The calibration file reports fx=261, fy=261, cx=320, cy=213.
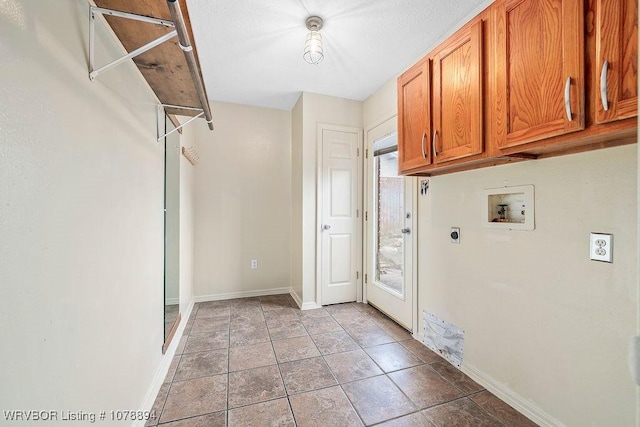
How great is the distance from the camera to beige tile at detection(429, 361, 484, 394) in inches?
67.2

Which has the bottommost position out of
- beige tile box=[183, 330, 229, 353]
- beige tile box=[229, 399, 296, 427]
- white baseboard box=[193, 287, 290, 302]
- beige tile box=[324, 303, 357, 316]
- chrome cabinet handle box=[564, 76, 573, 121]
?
beige tile box=[229, 399, 296, 427]

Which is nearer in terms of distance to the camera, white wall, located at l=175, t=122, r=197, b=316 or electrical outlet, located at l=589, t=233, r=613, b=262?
electrical outlet, located at l=589, t=233, r=613, b=262

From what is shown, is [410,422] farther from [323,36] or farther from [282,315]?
[323,36]

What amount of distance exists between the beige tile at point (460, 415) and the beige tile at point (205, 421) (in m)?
1.14

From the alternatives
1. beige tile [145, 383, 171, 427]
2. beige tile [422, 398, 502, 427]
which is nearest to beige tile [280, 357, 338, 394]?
beige tile [422, 398, 502, 427]

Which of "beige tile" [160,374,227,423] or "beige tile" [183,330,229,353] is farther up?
"beige tile" [183,330,229,353]

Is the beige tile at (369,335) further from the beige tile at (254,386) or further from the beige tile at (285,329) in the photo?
the beige tile at (254,386)

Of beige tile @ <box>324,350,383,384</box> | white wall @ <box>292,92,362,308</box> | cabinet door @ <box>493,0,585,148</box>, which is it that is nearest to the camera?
cabinet door @ <box>493,0,585,148</box>

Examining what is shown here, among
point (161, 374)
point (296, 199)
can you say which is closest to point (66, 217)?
point (161, 374)

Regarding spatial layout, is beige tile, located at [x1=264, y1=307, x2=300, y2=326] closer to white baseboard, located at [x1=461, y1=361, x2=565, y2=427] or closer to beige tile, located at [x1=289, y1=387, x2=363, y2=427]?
beige tile, located at [x1=289, y1=387, x2=363, y2=427]

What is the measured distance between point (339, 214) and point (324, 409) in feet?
6.68

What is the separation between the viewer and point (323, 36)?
207 centimetres

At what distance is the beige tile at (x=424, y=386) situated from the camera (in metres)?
1.61

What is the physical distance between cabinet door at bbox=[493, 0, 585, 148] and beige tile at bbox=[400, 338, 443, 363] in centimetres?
164
